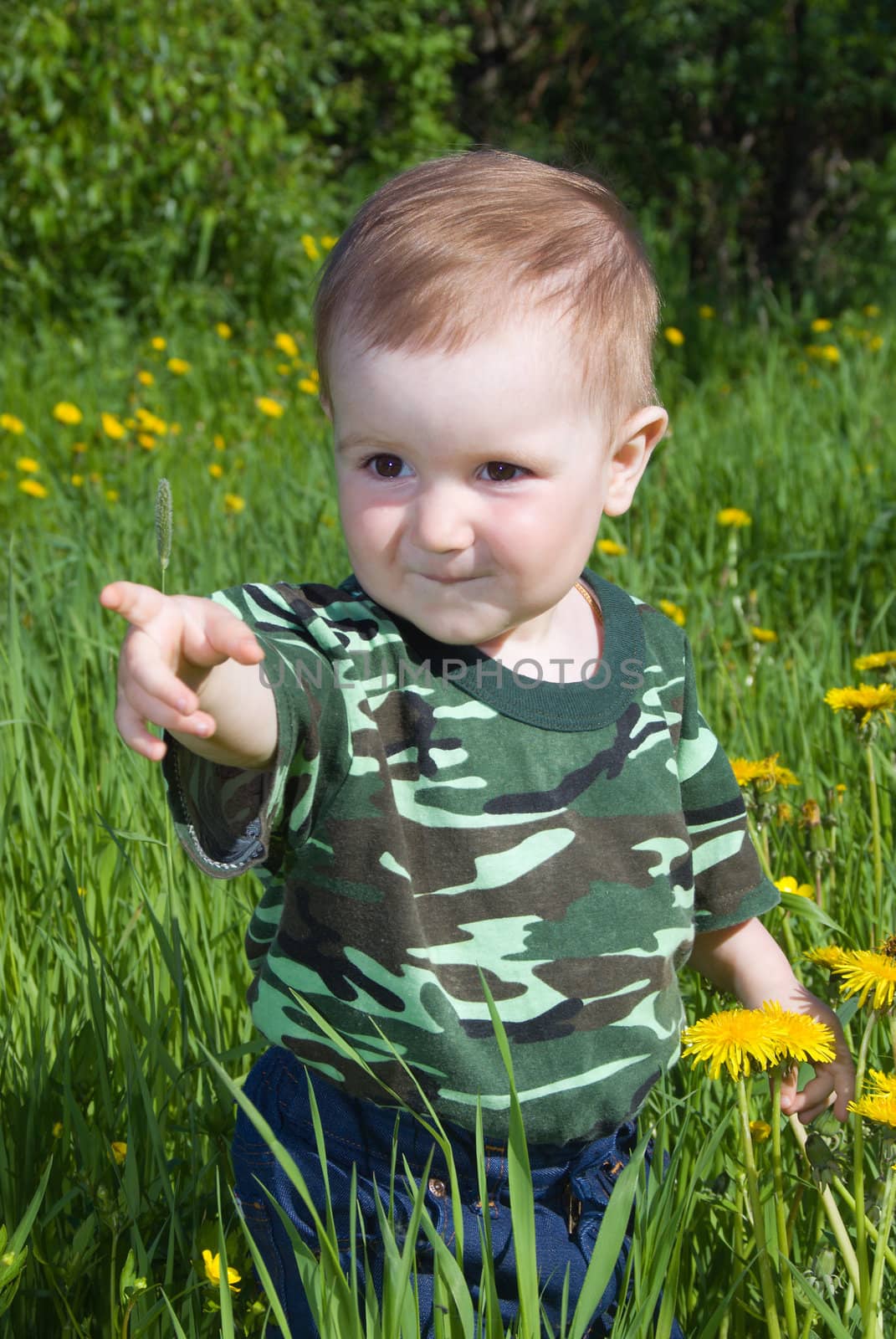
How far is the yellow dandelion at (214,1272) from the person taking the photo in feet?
3.77

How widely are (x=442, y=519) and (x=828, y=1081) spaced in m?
0.62

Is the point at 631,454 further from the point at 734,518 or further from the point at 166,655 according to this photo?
the point at 734,518

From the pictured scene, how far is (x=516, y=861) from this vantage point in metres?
1.08

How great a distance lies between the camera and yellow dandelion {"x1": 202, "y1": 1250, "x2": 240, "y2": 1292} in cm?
115

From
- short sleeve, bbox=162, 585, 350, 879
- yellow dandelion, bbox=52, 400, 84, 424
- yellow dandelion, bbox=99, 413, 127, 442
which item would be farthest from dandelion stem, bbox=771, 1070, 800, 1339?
yellow dandelion, bbox=52, 400, 84, 424

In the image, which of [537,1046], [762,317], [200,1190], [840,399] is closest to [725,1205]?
[537,1046]

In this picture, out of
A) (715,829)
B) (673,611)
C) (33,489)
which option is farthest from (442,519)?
(33,489)

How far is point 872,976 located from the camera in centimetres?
104

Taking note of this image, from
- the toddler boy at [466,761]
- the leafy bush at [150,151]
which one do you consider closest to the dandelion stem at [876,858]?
the toddler boy at [466,761]

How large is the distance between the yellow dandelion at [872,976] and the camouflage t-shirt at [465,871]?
17 cm

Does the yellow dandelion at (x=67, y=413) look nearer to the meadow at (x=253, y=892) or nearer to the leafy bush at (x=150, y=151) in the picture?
the meadow at (x=253, y=892)

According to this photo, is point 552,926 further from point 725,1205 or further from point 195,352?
point 195,352

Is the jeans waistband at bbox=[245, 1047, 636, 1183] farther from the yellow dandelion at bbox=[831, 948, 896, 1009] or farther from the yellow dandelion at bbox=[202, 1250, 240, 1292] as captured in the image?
the yellow dandelion at bbox=[831, 948, 896, 1009]

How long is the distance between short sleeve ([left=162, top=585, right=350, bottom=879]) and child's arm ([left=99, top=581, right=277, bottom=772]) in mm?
65
